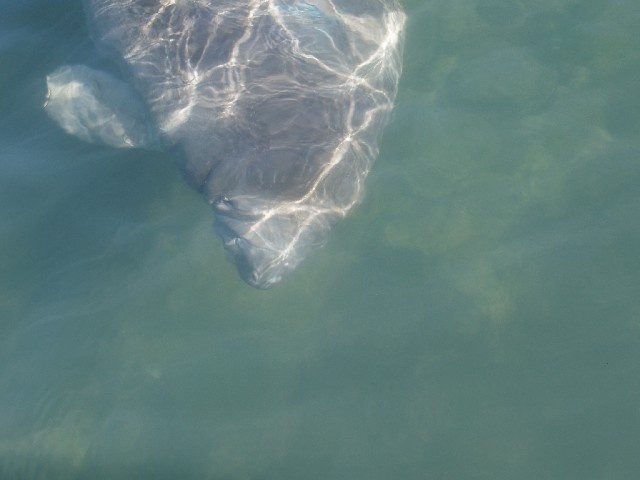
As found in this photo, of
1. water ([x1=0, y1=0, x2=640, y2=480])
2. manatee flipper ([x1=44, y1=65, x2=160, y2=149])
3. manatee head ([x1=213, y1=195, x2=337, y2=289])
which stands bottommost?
water ([x1=0, y1=0, x2=640, y2=480])

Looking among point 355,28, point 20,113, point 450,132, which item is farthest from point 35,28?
point 450,132

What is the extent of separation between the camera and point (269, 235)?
566cm

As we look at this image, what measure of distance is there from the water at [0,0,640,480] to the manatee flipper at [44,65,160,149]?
0.70 ft

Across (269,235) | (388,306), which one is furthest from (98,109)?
(388,306)

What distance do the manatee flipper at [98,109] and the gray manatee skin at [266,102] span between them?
7 cm

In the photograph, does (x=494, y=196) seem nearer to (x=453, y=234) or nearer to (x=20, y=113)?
(x=453, y=234)

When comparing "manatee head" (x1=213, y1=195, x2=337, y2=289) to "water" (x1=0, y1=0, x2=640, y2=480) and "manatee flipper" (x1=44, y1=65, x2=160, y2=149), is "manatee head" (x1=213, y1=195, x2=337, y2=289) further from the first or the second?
"manatee flipper" (x1=44, y1=65, x2=160, y2=149)

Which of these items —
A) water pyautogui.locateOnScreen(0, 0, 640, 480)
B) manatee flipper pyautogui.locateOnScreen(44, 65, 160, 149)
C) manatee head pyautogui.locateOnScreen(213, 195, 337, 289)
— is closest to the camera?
water pyautogui.locateOnScreen(0, 0, 640, 480)

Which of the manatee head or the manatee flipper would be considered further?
A: the manatee flipper

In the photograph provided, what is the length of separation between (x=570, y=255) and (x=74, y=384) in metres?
4.52

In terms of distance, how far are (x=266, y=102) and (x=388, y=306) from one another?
2.23 m

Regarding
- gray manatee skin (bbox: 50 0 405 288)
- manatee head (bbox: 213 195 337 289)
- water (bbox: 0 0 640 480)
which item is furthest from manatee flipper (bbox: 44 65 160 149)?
manatee head (bbox: 213 195 337 289)

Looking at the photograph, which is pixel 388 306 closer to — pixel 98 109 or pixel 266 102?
pixel 266 102

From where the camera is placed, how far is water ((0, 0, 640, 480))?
5.05m
